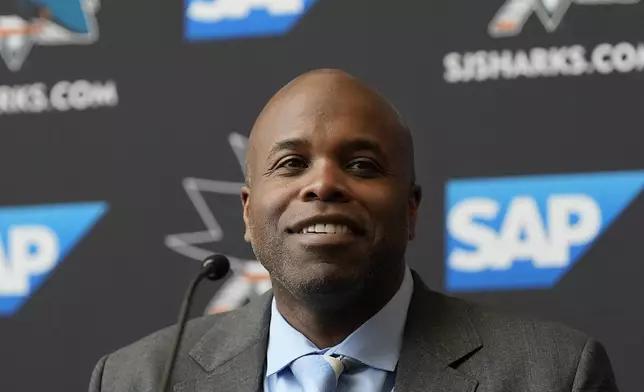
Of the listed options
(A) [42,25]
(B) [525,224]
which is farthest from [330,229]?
(A) [42,25]

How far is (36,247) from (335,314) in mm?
1027

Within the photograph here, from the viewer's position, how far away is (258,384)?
1.56 metres

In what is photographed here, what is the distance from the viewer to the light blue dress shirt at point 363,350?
4.95ft

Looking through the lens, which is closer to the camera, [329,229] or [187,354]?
[329,229]

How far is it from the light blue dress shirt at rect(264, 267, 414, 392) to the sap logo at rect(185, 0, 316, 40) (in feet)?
2.81

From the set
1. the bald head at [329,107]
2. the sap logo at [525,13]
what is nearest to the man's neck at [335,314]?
the bald head at [329,107]

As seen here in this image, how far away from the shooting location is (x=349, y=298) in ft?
4.95

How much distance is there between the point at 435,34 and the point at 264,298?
803mm

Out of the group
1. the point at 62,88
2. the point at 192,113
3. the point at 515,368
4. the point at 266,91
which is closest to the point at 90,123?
the point at 62,88

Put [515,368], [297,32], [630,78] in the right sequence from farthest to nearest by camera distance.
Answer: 1. [297,32]
2. [630,78]
3. [515,368]

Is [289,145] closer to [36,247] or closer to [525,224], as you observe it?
[525,224]

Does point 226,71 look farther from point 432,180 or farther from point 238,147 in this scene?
point 432,180

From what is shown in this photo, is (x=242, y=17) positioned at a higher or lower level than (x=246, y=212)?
higher

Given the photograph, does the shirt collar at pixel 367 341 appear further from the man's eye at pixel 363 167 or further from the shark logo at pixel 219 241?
the shark logo at pixel 219 241
